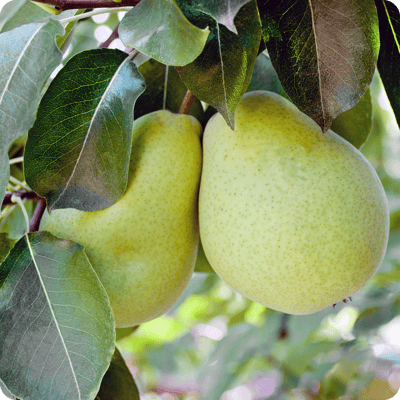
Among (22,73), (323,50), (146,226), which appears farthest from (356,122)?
(22,73)

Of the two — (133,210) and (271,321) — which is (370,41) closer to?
(133,210)

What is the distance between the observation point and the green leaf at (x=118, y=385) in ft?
2.68

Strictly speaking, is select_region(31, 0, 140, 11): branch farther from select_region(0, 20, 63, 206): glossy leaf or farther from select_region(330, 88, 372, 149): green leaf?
select_region(330, 88, 372, 149): green leaf

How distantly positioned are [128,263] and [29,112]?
0.26 meters

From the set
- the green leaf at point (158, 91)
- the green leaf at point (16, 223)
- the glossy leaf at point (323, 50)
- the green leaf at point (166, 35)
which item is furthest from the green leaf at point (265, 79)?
the green leaf at point (16, 223)

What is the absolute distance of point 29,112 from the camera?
0.50 meters

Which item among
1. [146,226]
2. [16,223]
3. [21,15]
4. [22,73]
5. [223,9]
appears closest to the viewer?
[223,9]

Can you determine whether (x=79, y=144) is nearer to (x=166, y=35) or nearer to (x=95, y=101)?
(x=95, y=101)

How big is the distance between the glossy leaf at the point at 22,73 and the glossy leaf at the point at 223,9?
20 centimetres

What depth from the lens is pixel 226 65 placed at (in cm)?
55

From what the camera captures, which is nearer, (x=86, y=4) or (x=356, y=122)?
(x=86, y=4)

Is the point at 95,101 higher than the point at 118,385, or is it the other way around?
the point at 95,101


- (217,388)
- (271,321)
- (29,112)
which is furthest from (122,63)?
(217,388)

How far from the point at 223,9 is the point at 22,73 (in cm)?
26
